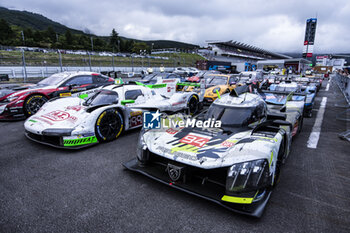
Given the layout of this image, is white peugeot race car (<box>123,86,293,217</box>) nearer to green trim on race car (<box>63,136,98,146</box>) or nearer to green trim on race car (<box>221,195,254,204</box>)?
green trim on race car (<box>221,195,254,204</box>)

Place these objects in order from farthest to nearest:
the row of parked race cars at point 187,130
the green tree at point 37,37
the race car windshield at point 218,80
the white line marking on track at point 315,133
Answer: the green tree at point 37,37, the race car windshield at point 218,80, the white line marking on track at point 315,133, the row of parked race cars at point 187,130

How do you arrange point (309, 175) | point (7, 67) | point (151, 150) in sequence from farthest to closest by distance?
point (7, 67) < point (309, 175) < point (151, 150)

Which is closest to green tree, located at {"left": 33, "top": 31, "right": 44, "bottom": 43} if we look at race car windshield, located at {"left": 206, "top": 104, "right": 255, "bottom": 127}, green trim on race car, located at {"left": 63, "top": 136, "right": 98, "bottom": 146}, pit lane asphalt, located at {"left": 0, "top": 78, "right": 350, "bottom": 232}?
green trim on race car, located at {"left": 63, "top": 136, "right": 98, "bottom": 146}

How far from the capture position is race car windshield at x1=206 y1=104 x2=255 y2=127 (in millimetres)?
3883

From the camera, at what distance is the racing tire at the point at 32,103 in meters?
6.70

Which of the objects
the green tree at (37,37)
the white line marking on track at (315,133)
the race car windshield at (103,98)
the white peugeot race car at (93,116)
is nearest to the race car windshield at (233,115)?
the white peugeot race car at (93,116)

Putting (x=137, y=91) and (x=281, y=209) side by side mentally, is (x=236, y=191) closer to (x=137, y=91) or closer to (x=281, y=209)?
(x=281, y=209)

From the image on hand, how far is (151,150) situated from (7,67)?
18518 mm

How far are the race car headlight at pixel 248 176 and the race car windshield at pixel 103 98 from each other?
392 cm

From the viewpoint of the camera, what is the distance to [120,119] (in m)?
5.10

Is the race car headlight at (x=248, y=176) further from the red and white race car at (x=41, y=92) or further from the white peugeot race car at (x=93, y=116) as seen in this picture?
the red and white race car at (x=41, y=92)

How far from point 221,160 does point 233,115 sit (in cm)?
165

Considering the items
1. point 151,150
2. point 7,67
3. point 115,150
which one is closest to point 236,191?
point 151,150

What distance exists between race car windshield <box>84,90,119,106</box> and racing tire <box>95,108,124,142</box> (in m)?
0.60
